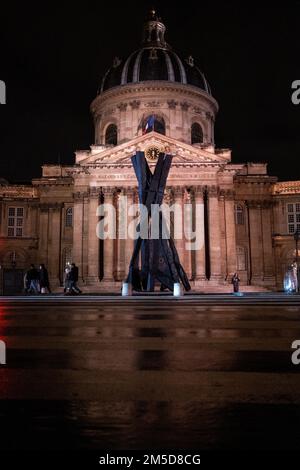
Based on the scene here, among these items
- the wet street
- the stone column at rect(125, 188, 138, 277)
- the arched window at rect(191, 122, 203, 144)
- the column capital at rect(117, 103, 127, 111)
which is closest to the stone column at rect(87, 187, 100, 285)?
the stone column at rect(125, 188, 138, 277)

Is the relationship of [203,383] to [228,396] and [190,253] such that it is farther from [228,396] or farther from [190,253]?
[190,253]

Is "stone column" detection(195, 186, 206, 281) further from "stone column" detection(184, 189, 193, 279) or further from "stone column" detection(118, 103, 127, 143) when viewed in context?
"stone column" detection(118, 103, 127, 143)

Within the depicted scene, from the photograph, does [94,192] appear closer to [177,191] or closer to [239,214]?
[177,191]

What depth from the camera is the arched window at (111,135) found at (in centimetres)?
5516

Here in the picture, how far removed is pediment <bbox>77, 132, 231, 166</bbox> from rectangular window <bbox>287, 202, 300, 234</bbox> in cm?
1062

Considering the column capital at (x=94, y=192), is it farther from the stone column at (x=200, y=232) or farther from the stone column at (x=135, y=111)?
the stone column at (x=135, y=111)

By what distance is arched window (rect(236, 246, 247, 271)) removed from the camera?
48719 millimetres

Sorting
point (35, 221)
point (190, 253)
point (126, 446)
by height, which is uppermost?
point (35, 221)

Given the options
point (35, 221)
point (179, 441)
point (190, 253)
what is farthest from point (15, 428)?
point (35, 221)

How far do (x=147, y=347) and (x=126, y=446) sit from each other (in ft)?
12.6

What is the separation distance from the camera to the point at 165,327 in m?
9.05

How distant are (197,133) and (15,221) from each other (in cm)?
2345

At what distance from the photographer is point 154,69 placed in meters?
54.4

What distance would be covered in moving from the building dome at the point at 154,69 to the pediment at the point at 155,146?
38.1ft
